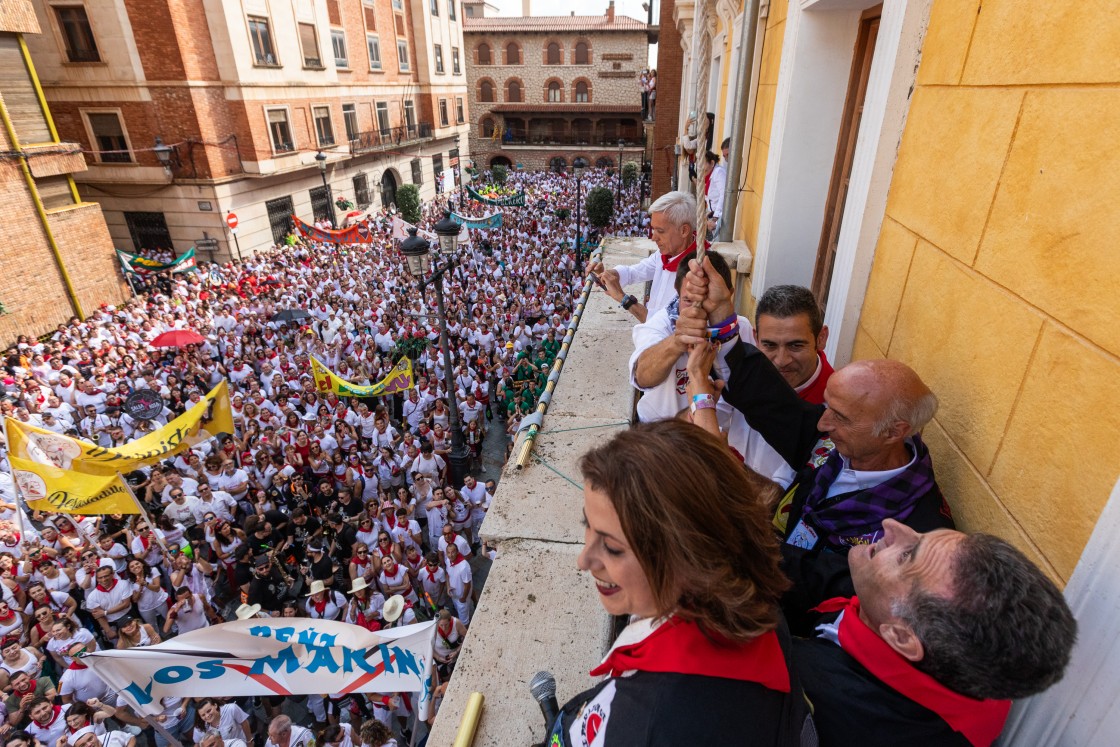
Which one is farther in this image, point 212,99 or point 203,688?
point 212,99

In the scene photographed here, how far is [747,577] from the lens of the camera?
3.96 feet

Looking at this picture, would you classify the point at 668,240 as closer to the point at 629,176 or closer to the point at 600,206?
the point at 600,206

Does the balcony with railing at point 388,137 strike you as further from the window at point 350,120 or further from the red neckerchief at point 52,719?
the red neckerchief at point 52,719

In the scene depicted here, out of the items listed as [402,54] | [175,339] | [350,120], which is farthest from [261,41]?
[175,339]

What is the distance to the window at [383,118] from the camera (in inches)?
1164

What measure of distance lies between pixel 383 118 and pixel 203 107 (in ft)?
38.8

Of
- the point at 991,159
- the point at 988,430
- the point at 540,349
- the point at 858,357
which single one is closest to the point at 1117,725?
the point at 988,430

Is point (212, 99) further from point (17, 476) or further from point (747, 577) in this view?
point (747, 577)

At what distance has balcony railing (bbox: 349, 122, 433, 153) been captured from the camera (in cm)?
2764

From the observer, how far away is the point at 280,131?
2241 cm

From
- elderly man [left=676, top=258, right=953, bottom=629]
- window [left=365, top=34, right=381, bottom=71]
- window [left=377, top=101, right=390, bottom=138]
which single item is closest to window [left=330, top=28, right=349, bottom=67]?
window [left=365, top=34, right=381, bottom=71]

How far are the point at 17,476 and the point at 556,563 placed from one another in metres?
6.61

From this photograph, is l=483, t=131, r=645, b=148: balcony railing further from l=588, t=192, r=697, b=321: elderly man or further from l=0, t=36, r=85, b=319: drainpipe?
l=588, t=192, r=697, b=321: elderly man

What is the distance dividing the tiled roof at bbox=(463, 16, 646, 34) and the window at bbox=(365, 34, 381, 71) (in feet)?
49.1
